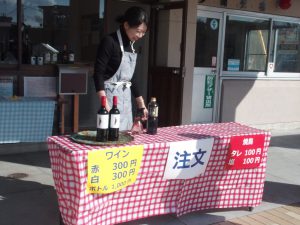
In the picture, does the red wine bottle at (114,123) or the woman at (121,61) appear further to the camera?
the woman at (121,61)

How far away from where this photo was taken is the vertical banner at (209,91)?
8000mm

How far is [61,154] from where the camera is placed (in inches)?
127

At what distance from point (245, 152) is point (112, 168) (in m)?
1.40

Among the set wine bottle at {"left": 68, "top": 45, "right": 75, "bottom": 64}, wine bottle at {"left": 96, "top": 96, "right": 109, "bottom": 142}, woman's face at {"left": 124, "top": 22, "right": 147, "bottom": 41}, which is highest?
woman's face at {"left": 124, "top": 22, "right": 147, "bottom": 41}

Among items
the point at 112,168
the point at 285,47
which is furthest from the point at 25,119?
the point at 285,47

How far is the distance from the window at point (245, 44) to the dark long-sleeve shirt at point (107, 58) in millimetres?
4516

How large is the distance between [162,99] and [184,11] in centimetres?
156

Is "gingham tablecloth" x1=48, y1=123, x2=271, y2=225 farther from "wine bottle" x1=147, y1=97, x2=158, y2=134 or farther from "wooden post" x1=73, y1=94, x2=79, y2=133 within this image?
"wooden post" x1=73, y1=94, x2=79, y2=133

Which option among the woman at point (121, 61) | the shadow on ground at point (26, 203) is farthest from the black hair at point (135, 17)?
the shadow on ground at point (26, 203)

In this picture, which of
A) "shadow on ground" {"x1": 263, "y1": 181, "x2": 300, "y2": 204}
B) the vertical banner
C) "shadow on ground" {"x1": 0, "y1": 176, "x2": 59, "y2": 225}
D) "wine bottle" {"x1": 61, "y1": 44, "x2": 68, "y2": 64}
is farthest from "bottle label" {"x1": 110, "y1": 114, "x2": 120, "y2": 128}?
the vertical banner

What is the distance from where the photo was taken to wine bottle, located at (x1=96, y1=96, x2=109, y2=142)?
333cm

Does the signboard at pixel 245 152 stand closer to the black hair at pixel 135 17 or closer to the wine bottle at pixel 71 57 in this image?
the black hair at pixel 135 17

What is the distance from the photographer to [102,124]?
3350 mm

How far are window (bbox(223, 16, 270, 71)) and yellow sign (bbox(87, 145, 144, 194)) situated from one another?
5217 millimetres
